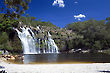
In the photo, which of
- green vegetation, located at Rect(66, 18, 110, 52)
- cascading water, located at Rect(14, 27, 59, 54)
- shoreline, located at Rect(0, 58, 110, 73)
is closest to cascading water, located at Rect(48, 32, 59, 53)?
cascading water, located at Rect(14, 27, 59, 54)

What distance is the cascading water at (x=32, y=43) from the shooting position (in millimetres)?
34312

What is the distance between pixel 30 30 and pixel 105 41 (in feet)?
78.8

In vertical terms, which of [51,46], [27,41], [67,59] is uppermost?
[27,41]

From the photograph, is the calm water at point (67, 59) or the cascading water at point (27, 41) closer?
the calm water at point (67, 59)

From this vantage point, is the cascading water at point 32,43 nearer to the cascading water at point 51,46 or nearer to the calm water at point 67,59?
the cascading water at point 51,46

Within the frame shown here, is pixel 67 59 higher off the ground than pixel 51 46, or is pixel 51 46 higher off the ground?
pixel 51 46

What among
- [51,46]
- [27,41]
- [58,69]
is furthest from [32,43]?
[58,69]

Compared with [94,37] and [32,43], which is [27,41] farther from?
[94,37]

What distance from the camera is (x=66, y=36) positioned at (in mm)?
44562

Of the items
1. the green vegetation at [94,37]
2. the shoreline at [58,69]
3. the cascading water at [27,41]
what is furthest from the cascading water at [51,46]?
the shoreline at [58,69]

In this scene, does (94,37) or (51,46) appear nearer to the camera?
(51,46)

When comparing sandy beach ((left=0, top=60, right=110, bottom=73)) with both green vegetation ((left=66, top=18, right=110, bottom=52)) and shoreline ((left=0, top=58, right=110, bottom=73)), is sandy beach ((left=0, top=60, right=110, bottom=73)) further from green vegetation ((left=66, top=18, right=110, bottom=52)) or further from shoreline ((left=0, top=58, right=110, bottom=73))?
green vegetation ((left=66, top=18, right=110, bottom=52))

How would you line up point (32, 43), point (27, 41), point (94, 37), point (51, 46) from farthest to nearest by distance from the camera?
point (94, 37), point (51, 46), point (32, 43), point (27, 41)

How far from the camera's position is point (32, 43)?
35.9m
